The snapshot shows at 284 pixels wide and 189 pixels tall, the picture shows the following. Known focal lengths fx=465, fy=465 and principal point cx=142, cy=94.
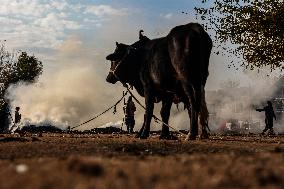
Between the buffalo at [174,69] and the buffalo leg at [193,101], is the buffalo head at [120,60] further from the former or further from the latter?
the buffalo leg at [193,101]

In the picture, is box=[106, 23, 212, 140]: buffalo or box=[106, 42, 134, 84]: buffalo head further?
box=[106, 42, 134, 84]: buffalo head

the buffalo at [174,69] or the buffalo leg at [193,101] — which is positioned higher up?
the buffalo at [174,69]

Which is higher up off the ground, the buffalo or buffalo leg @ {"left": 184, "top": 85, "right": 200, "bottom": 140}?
the buffalo

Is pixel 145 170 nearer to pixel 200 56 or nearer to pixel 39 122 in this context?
pixel 200 56

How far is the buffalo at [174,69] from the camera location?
528 inches

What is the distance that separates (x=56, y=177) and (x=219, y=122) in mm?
52379

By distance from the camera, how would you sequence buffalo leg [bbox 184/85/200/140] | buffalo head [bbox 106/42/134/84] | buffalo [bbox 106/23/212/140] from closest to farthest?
1. buffalo leg [bbox 184/85/200/140]
2. buffalo [bbox 106/23/212/140]
3. buffalo head [bbox 106/42/134/84]

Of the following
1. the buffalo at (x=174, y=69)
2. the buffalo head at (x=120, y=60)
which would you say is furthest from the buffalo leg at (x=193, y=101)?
the buffalo head at (x=120, y=60)

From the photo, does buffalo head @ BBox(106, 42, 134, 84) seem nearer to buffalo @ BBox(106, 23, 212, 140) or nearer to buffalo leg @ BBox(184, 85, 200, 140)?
buffalo @ BBox(106, 23, 212, 140)

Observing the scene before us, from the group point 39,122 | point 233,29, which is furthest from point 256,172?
point 39,122

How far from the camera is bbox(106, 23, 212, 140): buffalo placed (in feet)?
44.0

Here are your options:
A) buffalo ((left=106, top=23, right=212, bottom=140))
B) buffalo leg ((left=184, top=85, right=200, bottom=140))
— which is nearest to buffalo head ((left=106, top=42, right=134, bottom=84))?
buffalo ((left=106, top=23, right=212, bottom=140))

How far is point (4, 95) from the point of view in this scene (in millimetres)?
65625

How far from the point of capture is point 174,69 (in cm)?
1405
